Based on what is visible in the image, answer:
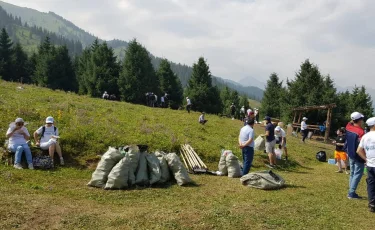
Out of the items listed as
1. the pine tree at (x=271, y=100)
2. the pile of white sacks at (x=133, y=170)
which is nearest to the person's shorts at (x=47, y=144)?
the pile of white sacks at (x=133, y=170)

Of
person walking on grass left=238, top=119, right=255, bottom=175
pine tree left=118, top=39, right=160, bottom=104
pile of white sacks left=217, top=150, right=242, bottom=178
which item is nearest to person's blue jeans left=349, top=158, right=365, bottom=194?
person walking on grass left=238, top=119, right=255, bottom=175

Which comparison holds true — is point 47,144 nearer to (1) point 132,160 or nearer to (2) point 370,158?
(1) point 132,160

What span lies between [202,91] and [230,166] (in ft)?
121

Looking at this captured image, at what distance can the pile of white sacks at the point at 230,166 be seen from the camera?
11852mm

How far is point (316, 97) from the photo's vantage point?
134 feet

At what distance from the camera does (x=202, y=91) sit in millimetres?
48438

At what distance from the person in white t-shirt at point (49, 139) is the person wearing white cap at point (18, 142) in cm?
62

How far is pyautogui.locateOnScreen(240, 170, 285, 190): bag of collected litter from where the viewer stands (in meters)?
10.1

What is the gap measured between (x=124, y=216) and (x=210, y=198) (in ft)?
9.83

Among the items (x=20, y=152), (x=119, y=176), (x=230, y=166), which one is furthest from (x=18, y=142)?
(x=230, y=166)

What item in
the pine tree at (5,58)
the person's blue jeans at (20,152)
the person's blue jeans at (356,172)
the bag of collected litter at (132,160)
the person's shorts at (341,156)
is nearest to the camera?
the person's blue jeans at (356,172)

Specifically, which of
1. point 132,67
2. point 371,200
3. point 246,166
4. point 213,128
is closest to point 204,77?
point 132,67

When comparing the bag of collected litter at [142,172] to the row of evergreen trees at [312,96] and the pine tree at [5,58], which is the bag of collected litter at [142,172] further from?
the pine tree at [5,58]

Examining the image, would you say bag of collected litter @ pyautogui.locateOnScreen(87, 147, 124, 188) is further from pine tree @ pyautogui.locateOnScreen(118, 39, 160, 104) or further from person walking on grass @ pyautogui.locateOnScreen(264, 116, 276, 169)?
pine tree @ pyautogui.locateOnScreen(118, 39, 160, 104)
